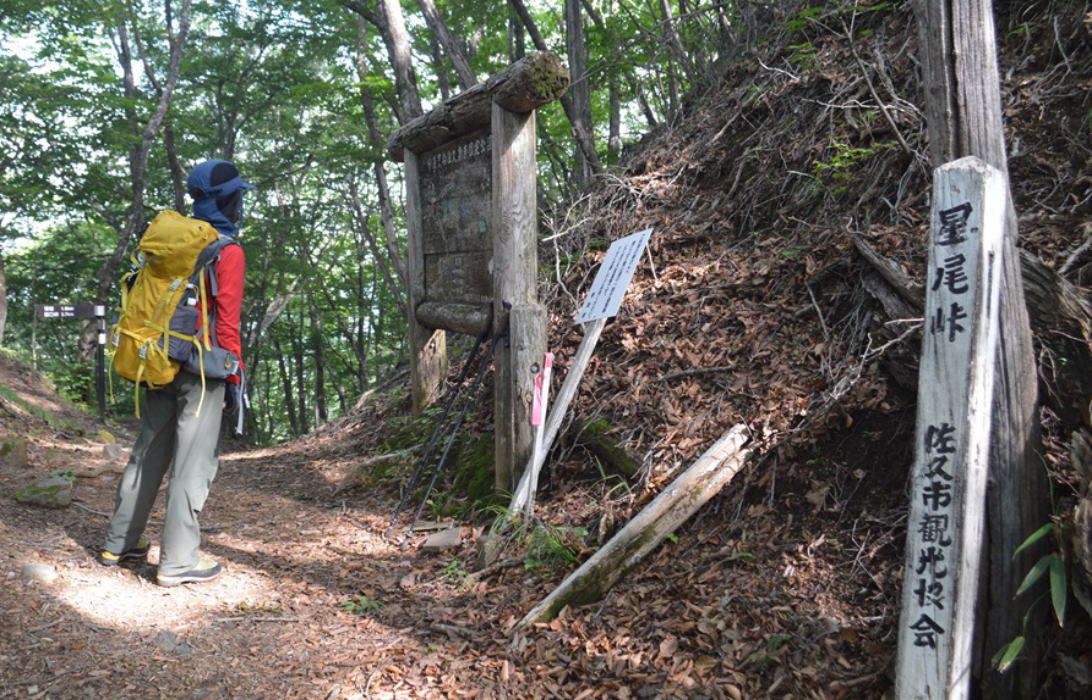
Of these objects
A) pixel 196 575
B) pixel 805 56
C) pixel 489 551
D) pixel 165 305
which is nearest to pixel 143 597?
pixel 196 575

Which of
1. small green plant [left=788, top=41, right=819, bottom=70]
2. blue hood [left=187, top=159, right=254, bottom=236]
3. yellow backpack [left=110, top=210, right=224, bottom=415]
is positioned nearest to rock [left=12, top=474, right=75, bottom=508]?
yellow backpack [left=110, top=210, right=224, bottom=415]

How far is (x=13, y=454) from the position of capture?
6.20m

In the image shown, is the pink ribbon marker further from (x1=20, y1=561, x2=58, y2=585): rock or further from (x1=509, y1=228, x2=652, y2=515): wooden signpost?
(x1=20, y1=561, x2=58, y2=585): rock

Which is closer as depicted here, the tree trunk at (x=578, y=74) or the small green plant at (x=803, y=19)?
the small green plant at (x=803, y=19)

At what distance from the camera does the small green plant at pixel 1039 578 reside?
224cm

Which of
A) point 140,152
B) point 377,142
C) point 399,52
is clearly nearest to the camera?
point 399,52

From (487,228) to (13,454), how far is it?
4586mm

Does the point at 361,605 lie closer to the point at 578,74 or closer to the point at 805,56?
the point at 805,56

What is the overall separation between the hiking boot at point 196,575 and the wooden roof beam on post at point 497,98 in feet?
Answer: 11.8

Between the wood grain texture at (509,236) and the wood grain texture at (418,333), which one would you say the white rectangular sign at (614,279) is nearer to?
the wood grain texture at (509,236)

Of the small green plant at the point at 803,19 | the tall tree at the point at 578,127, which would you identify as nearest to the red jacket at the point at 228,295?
the small green plant at the point at 803,19

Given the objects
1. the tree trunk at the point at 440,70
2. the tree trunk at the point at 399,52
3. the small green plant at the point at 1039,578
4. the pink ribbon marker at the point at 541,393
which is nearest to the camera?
the small green plant at the point at 1039,578

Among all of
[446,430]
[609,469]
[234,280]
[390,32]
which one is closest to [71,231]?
[390,32]

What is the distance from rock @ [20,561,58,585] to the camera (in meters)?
3.79
